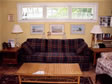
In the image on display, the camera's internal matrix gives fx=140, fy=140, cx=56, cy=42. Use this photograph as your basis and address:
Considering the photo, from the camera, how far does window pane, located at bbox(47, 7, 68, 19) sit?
4941mm

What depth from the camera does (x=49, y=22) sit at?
192 inches

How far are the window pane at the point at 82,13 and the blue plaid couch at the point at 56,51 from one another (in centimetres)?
93

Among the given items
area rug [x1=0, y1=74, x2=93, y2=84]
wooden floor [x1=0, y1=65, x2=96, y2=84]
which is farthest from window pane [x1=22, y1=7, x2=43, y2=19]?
area rug [x1=0, y1=74, x2=93, y2=84]

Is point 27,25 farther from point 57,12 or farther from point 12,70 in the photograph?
point 12,70

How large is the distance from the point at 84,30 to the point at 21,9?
2.34m

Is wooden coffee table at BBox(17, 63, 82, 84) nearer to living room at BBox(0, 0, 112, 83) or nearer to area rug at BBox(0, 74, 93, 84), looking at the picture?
area rug at BBox(0, 74, 93, 84)

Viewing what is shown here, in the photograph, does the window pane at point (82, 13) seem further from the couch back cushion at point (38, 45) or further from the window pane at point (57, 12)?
the couch back cushion at point (38, 45)

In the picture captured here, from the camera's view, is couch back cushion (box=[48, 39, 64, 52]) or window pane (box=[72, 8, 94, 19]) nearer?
couch back cushion (box=[48, 39, 64, 52])

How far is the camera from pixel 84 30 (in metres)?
4.88

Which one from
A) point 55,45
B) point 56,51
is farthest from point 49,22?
point 56,51

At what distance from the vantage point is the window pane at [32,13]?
16.3 feet

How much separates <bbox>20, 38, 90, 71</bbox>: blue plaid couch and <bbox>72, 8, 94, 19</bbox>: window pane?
925 mm

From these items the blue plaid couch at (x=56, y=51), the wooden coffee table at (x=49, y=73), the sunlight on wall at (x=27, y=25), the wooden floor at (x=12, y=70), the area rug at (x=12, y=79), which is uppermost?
the sunlight on wall at (x=27, y=25)

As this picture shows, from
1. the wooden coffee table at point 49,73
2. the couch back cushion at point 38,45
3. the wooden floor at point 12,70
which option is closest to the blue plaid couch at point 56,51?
the couch back cushion at point 38,45
